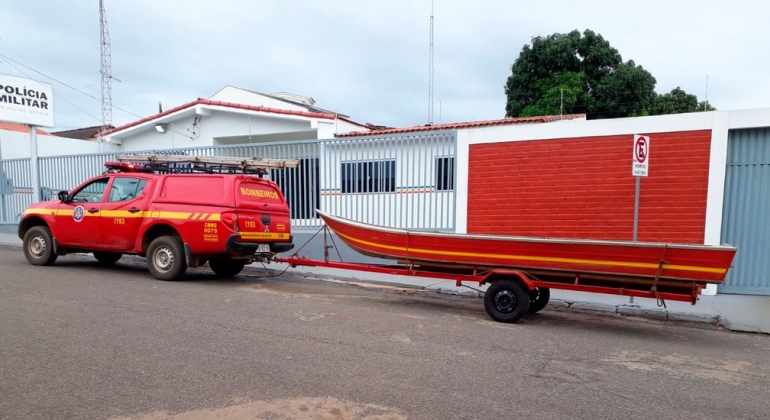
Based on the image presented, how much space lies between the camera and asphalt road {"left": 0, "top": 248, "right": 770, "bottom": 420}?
12.0ft

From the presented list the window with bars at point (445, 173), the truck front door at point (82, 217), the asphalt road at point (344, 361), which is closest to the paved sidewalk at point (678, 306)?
the asphalt road at point (344, 361)

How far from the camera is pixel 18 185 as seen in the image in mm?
15695

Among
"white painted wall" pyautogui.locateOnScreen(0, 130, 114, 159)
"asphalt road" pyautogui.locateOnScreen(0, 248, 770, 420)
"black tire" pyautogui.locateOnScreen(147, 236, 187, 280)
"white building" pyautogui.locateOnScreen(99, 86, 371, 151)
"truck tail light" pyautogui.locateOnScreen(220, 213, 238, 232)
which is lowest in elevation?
"asphalt road" pyautogui.locateOnScreen(0, 248, 770, 420)

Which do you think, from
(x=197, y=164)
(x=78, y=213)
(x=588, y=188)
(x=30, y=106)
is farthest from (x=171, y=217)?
(x=30, y=106)

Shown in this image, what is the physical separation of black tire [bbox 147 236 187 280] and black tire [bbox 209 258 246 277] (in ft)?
3.25

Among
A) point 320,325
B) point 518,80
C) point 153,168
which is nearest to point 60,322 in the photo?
point 320,325

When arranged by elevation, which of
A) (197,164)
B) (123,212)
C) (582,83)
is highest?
(582,83)

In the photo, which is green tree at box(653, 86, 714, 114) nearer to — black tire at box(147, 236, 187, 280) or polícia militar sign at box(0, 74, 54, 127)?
black tire at box(147, 236, 187, 280)

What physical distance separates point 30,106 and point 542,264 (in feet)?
51.3

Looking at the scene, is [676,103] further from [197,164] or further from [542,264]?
[197,164]

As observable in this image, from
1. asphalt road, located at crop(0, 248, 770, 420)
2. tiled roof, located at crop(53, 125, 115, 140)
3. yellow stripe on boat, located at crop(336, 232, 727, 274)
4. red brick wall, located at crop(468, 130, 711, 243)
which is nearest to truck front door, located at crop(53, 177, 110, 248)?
asphalt road, located at crop(0, 248, 770, 420)

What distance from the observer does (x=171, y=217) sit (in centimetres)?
816

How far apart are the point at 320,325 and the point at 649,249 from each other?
3.97 metres

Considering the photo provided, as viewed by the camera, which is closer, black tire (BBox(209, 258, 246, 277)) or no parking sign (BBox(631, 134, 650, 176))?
no parking sign (BBox(631, 134, 650, 176))
